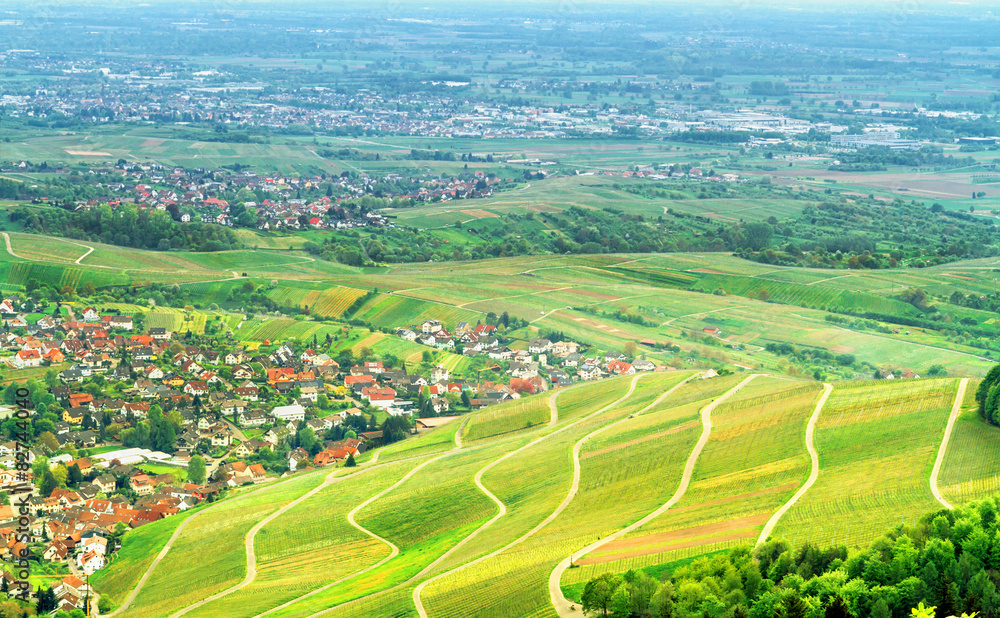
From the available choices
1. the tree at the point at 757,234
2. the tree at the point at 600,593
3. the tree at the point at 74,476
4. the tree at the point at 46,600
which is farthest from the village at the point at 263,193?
the tree at the point at 600,593

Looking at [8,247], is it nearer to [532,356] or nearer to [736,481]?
[532,356]

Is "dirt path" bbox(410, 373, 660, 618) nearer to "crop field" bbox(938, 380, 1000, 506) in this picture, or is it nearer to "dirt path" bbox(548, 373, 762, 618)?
"dirt path" bbox(548, 373, 762, 618)

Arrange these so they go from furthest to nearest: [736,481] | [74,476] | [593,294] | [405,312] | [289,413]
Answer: [593,294], [405,312], [289,413], [74,476], [736,481]

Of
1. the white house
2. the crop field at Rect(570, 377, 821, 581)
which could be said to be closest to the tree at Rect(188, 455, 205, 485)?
the white house

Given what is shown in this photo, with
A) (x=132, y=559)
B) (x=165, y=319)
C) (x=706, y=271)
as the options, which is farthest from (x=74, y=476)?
(x=706, y=271)

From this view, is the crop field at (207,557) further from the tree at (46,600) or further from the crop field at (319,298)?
the crop field at (319,298)

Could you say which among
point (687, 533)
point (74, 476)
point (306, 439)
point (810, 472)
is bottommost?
point (306, 439)

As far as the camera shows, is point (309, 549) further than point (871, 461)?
Yes
